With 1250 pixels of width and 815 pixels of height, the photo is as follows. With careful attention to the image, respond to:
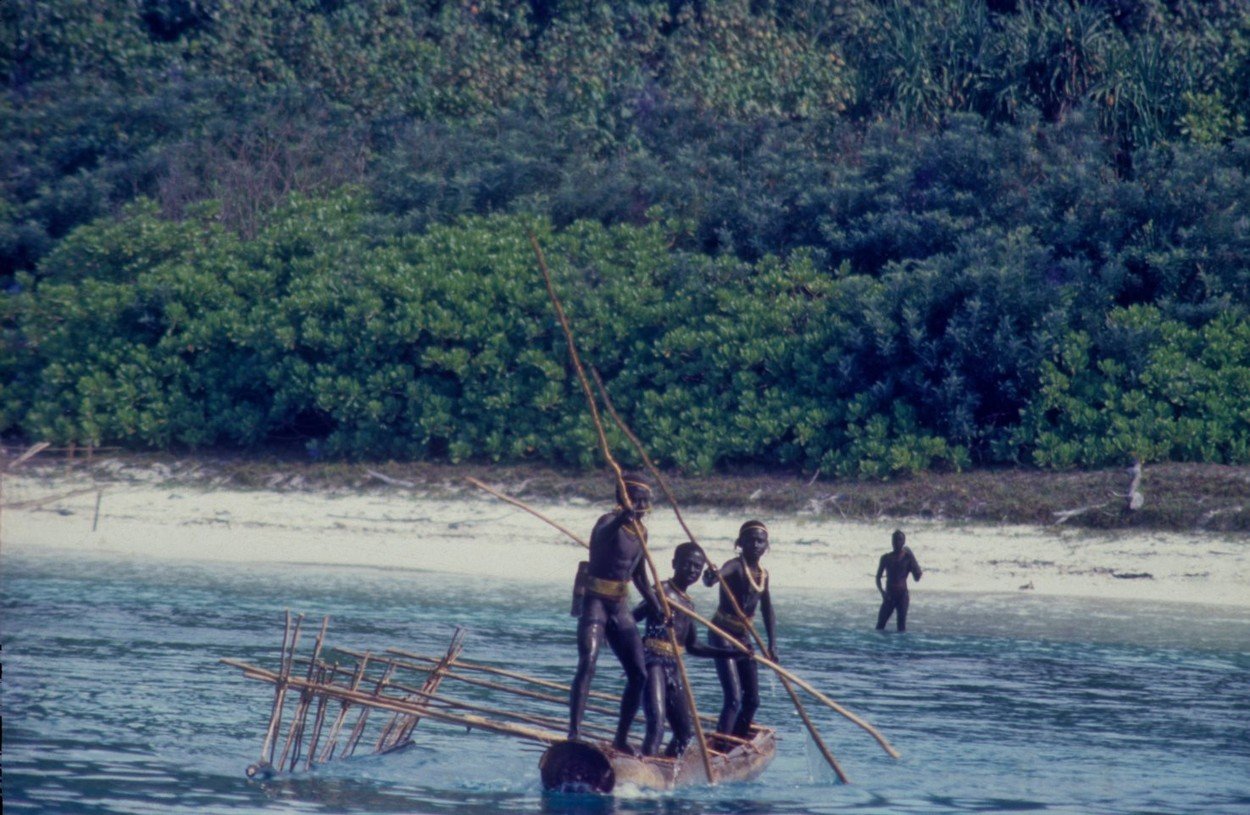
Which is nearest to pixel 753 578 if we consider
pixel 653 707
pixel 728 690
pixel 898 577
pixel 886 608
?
pixel 728 690

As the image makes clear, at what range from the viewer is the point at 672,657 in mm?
10578

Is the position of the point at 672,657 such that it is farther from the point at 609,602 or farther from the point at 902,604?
the point at 902,604

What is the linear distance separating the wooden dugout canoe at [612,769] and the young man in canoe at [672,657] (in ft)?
0.56

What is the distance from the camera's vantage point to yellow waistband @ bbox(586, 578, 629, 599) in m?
10.2

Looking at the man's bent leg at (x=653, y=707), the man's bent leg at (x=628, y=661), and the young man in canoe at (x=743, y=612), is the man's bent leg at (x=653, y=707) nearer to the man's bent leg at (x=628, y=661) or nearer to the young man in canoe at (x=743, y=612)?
the man's bent leg at (x=628, y=661)

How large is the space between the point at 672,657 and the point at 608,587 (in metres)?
0.81

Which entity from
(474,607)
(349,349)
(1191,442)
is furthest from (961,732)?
(349,349)

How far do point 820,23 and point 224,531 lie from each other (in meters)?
17.7

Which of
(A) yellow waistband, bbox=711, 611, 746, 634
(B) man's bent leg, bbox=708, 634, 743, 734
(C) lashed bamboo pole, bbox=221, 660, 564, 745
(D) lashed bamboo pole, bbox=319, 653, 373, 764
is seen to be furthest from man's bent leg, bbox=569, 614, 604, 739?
(D) lashed bamboo pole, bbox=319, 653, 373, 764

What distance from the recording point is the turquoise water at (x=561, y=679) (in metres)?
10.7

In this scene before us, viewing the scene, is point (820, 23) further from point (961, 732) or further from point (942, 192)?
point (961, 732)

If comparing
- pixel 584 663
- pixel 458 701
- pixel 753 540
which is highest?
pixel 753 540

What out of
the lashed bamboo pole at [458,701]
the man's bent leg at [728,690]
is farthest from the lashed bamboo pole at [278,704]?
the man's bent leg at [728,690]

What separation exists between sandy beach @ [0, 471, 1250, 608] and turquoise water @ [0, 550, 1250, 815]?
0.46m
